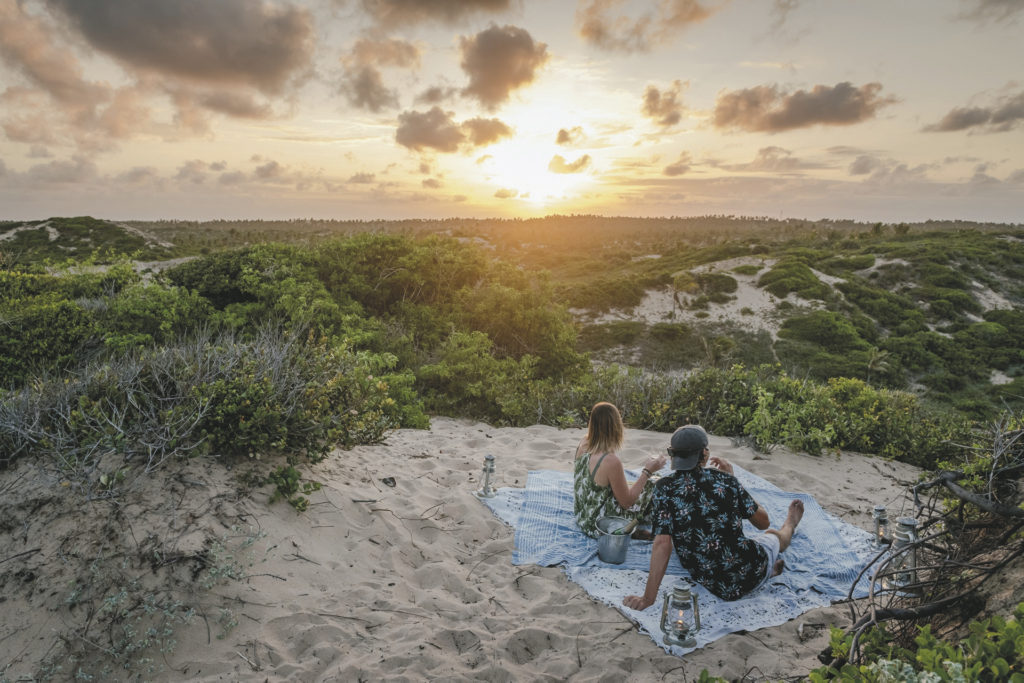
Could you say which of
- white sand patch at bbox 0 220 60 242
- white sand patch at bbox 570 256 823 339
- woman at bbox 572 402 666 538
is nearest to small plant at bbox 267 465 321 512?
woman at bbox 572 402 666 538

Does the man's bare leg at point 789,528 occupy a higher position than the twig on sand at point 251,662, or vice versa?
the man's bare leg at point 789,528

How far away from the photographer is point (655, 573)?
12.1ft

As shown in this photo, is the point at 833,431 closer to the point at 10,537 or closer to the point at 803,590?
the point at 803,590

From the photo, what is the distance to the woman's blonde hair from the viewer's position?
443 cm

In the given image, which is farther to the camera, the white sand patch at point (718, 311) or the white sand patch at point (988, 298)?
the white sand patch at point (988, 298)

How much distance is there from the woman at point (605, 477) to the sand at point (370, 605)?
27.3 inches

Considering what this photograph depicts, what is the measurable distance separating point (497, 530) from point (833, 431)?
14.7ft

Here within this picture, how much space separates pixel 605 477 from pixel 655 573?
2.96ft

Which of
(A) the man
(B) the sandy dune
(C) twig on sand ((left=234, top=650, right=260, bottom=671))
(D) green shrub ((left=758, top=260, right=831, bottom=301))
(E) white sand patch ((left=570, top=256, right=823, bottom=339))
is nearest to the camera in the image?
(C) twig on sand ((left=234, top=650, right=260, bottom=671))

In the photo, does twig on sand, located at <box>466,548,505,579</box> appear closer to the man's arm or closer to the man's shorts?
the man's arm

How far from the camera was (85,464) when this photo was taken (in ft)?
12.9

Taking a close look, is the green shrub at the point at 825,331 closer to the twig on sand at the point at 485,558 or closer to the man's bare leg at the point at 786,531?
the man's bare leg at the point at 786,531

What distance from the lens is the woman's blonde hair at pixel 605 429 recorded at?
443 centimetres

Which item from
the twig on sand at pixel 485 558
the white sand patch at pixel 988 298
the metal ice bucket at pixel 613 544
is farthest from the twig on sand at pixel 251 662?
the white sand patch at pixel 988 298
